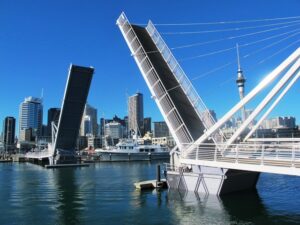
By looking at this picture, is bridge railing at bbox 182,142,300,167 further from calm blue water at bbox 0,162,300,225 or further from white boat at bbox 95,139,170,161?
white boat at bbox 95,139,170,161

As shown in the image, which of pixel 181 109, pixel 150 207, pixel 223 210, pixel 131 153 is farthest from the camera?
pixel 131 153

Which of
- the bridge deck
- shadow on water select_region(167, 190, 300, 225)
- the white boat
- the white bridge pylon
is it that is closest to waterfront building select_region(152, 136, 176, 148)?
the white boat

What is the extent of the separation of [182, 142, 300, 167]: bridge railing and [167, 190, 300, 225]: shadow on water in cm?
270

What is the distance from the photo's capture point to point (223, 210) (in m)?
20.8

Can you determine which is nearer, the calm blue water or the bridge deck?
the bridge deck

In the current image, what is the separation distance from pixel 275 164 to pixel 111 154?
81.7 metres

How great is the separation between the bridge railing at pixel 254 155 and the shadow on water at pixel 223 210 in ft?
8.84

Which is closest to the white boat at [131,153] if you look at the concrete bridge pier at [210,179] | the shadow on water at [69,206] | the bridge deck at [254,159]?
the shadow on water at [69,206]

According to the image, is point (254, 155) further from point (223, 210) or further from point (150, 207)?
point (150, 207)

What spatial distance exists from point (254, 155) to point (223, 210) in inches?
159

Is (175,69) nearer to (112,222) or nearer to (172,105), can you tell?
(172,105)

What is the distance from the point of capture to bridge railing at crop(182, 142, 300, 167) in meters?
18.3

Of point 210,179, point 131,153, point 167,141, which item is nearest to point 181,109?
point 210,179

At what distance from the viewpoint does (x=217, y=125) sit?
22438 millimetres
